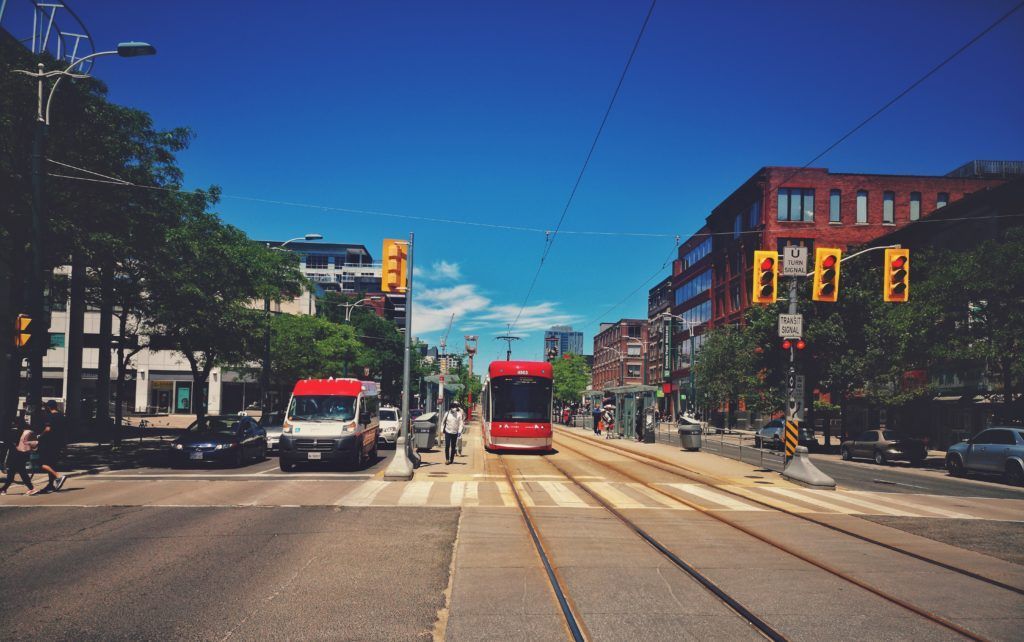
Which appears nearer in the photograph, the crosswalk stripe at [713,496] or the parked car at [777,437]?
the crosswalk stripe at [713,496]

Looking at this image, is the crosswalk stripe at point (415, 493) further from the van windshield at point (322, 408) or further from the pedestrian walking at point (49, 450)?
the pedestrian walking at point (49, 450)

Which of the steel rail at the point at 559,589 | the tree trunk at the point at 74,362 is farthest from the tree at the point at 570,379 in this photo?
the steel rail at the point at 559,589

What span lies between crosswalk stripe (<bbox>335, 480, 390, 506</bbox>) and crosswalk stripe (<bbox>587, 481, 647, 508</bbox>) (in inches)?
181

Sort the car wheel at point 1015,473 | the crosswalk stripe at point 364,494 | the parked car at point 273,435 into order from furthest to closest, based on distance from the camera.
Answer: the parked car at point 273,435, the car wheel at point 1015,473, the crosswalk stripe at point 364,494

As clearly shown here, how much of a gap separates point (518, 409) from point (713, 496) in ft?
40.0

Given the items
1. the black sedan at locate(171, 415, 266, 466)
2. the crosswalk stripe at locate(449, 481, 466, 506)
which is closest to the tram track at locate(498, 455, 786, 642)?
the crosswalk stripe at locate(449, 481, 466, 506)

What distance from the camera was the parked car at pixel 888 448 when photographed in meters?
29.0

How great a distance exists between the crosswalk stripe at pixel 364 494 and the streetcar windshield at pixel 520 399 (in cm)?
1026

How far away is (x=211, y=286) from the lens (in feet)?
91.8

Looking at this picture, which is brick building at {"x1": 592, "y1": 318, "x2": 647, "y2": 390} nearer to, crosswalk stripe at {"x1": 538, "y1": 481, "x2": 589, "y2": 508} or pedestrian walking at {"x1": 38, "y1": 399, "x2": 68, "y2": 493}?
crosswalk stripe at {"x1": 538, "y1": 481, "x2": 589, "y2": 508}

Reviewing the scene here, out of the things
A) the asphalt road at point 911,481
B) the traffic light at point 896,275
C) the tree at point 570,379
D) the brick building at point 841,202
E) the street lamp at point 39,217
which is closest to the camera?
the traffic light at point 896,275

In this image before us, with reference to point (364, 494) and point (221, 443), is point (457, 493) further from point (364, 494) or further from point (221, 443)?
point (221, 443)

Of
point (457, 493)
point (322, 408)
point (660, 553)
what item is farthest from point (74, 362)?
point (660, 553)

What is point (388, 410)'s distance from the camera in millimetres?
31172
